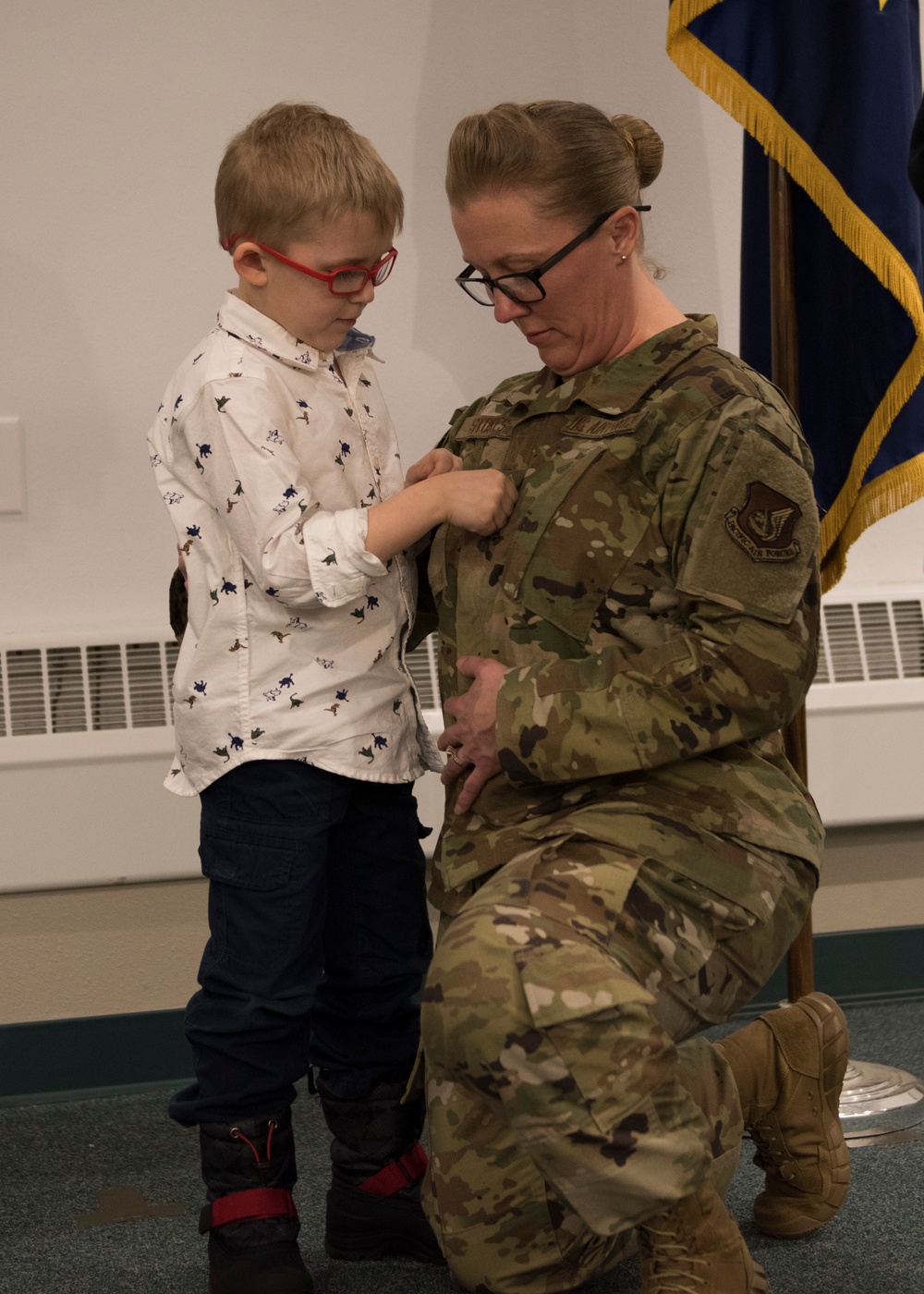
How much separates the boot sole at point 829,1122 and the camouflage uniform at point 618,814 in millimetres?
262

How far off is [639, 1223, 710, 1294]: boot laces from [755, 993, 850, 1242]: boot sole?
40 cm

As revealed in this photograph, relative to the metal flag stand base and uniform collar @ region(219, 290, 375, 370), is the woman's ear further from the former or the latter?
the metal flag stand base

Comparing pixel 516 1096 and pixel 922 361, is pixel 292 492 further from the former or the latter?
pixel 922 361

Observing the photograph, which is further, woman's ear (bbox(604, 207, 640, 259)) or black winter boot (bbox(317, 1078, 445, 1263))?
black winter boot (bbox(317, 1078, 445, 1263))

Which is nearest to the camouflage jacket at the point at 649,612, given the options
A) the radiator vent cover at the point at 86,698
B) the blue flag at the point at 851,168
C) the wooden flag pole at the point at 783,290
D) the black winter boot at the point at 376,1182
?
the black winter boot at the point at 376,1182

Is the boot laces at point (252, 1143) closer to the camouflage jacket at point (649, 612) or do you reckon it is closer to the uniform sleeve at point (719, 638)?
the camouflage jacket at point (649, 612)

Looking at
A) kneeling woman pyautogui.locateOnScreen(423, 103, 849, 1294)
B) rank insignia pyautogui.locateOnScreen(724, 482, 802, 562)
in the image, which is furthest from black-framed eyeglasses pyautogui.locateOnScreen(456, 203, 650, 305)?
rank insignia pyautogui.locateOnScreen(724, 482, 802, 562)

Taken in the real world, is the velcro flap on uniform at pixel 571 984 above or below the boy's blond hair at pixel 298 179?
below

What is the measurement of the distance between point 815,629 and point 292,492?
1.98 ft

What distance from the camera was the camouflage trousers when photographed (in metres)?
1.27

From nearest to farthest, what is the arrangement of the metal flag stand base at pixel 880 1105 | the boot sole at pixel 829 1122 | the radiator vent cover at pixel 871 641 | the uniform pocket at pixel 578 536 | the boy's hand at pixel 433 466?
the uniform pocket at pixel 578 536, the boy's hand at pixel 433 466, the boot sole at pixel 829 1122, the metal flag stand base at pixel 880 1105, the radiator vent cover at pixel 871 641

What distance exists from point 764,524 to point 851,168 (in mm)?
997

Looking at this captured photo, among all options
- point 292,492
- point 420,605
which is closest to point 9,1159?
point 420,605

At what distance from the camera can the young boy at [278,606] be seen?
1530mm
